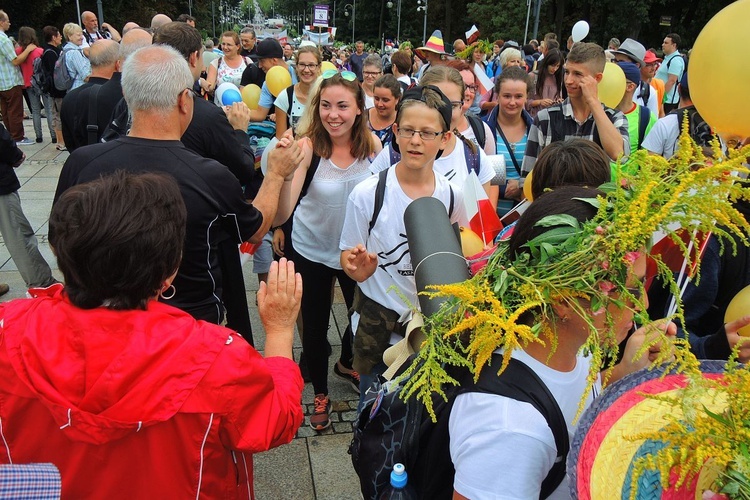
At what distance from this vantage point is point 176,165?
243 cm

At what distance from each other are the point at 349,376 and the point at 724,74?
3.01 meters

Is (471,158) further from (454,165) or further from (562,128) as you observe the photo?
(562,128)

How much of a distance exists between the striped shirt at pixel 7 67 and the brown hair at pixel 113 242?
35.2 feet

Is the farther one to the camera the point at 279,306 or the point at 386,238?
the point at 386,238

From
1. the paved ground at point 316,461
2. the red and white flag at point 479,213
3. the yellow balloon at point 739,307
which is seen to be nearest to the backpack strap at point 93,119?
the paved ground at point 316,461

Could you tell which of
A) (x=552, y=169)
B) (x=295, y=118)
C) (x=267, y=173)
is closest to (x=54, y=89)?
(x=295, y=118)

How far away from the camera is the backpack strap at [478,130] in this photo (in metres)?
4.45

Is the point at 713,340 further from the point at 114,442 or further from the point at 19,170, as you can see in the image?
the point at 19,170

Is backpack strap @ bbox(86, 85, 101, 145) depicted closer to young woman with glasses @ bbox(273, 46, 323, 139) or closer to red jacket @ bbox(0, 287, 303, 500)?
young woman with glasses @ bbox(273, 46, 323, 139)

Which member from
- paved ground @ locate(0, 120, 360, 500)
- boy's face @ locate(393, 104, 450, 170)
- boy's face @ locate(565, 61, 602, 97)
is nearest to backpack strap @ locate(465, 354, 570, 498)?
boy's face @ locate(393, 104, 450, 170)

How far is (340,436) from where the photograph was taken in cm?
377

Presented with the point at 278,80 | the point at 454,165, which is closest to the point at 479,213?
the point at 454,165

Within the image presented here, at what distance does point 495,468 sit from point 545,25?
4096 centimetres

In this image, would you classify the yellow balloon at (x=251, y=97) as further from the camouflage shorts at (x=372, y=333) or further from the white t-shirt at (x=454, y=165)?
the camouflage shorts at (x=372, y=333)
